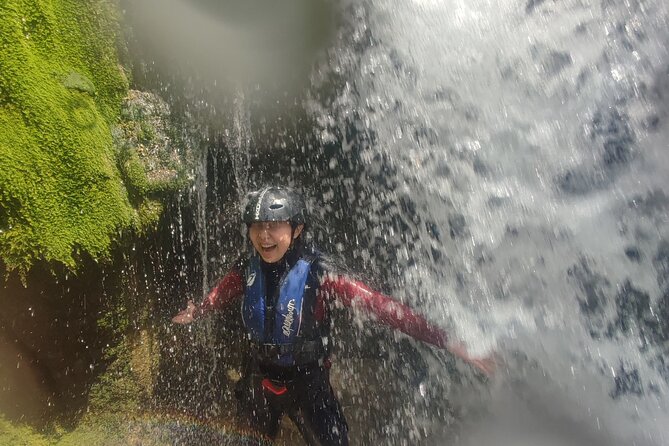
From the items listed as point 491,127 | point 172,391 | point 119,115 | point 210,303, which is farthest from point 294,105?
point 172,391

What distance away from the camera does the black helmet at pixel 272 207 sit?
2.75 m

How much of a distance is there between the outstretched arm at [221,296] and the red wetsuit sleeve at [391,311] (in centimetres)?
76

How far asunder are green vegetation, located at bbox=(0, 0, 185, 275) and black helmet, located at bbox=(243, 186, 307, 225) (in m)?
1.25

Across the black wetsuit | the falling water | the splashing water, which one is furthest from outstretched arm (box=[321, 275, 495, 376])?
the falling water

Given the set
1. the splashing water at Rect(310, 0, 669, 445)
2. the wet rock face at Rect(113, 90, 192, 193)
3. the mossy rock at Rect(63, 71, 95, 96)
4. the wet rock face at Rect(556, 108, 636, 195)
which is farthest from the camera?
the wet rock face at Rect(556, 108, 636, 195)

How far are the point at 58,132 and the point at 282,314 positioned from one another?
1.96m

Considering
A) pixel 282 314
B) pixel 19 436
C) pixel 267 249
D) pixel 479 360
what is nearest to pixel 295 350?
pixel 282 314

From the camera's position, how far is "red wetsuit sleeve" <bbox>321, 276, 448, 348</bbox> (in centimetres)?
267

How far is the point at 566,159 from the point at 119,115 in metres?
3.72

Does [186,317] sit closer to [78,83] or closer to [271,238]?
[271,238]

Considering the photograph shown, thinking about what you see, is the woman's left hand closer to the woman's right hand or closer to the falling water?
the falling water

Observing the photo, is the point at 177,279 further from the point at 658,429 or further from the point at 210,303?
the point at 658,429

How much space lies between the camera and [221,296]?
308 cm

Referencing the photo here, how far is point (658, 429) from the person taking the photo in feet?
10.2
